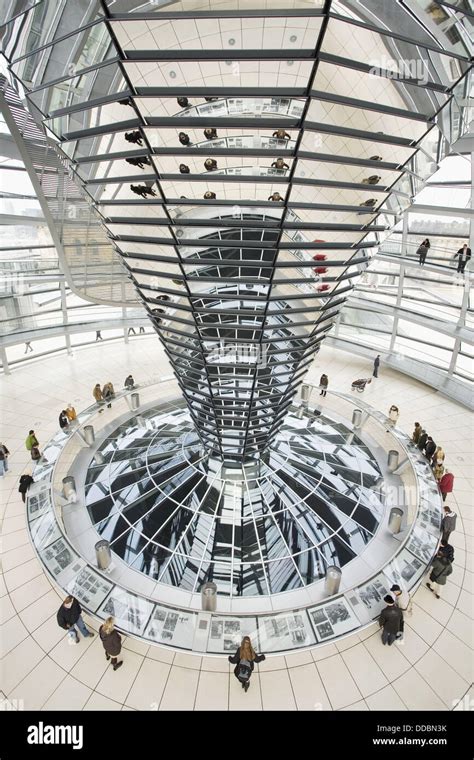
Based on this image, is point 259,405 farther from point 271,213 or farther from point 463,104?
point 463,104

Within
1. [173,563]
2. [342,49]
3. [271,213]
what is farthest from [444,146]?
[173,563]

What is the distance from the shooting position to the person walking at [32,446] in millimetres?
11945

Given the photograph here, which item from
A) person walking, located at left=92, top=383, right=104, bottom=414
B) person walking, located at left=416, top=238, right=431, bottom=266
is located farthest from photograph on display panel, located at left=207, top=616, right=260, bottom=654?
person walking, located at left=416, top=238, right=431, bottom=266

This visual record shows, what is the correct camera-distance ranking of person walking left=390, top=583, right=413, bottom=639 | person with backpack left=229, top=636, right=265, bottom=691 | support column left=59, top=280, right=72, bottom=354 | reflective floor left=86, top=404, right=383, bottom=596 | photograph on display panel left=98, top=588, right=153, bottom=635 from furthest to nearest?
support column left=59, top=280, right=72, bottom=354 < reflective floor left=86, top=404, right=383, bottom=596 < person walking left=390, top=583, right=413, bottom=639 < photograph on display panel left=98, top=588, right=153, bottom=635 < person with backpack left=229, top=636, right=265, bottom=691

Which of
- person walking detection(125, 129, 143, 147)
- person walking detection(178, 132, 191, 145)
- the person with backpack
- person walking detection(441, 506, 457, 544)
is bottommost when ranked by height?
the person with backpack

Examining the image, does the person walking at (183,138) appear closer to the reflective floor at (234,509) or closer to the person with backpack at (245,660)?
the reflective floor at (234,509)

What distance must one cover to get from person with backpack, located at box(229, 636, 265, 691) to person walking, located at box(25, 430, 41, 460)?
816 centimetres

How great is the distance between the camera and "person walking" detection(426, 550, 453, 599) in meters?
8.39

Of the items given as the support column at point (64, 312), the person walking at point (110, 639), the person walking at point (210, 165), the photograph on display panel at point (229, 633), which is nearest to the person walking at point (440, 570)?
the photograph on display panel at point (229, 633)

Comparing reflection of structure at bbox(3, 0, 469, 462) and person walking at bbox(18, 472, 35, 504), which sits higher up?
reflection of structure at bbox(3, 0, 469, 462)

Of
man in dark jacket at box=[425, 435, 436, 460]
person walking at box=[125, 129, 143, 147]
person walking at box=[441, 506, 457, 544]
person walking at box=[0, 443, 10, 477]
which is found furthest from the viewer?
man in dark jacket at box=[425, 435, 436, 460]

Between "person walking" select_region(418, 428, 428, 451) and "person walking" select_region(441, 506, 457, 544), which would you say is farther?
"person walking" select_region(418, 428, 428, 451)

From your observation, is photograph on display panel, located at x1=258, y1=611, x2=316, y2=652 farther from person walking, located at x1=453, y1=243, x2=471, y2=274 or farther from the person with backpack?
person walking, located at x1=453, y1=243, x2=471, y2=274
